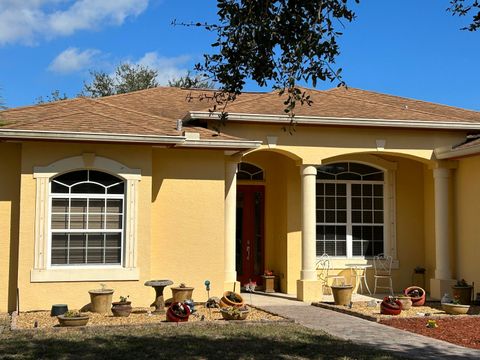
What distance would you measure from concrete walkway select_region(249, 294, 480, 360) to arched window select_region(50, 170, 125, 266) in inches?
130

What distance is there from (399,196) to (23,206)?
9189mm

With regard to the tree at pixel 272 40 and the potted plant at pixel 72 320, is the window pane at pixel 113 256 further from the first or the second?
the tree at pixel 272 40

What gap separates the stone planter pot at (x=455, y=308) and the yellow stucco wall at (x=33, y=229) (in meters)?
5.64

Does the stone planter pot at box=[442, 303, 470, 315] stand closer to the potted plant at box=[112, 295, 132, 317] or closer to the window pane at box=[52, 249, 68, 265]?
the potted plant at box=[112, 295, 132, 317]

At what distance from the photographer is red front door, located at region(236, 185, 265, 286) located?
16859 mm

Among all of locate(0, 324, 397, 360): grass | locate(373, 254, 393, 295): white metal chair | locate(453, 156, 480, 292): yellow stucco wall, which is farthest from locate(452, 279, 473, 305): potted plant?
locate(0, 324, 397, 360): grass

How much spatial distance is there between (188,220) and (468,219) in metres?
6.21

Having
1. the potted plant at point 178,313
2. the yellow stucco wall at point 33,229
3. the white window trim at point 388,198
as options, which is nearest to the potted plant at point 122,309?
the yellow stucco wall at point 33,229

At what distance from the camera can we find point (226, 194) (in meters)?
14.3

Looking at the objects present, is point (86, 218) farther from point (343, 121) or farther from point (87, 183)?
point (343, 121)

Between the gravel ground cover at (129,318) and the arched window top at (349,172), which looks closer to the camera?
the gravel ground cover at (129,318)

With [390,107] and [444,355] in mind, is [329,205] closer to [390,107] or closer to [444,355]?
[390,107]

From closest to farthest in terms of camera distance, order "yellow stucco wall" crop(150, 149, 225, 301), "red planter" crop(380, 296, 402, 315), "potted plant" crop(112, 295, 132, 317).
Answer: "potted plant" crop(112, 295, 132, 317) → "red planter" crop(380, 296, 402, 315) → "yellow stucco wall" crop(150, 149, 225, 301)

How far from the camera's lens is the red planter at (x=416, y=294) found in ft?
45.8
